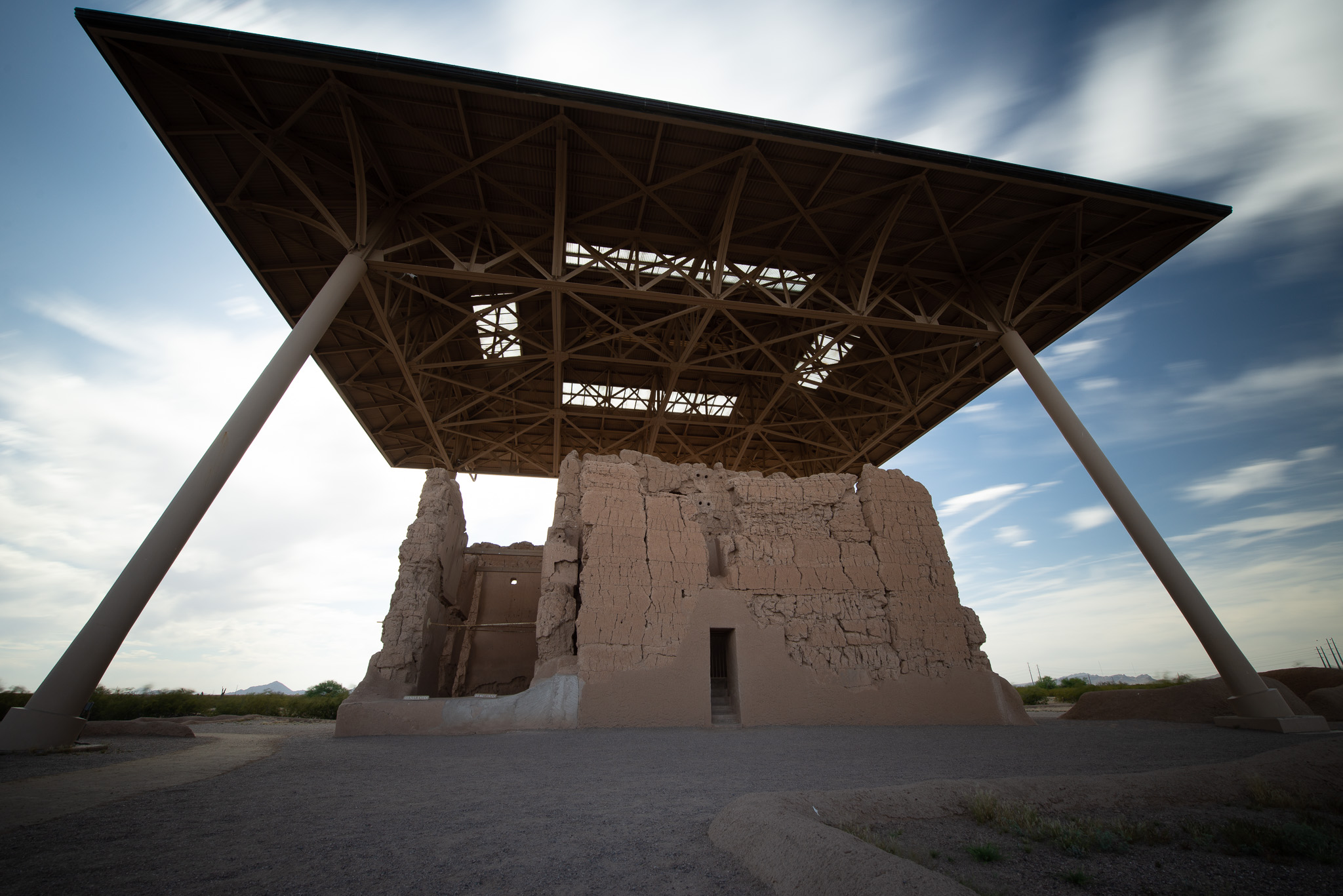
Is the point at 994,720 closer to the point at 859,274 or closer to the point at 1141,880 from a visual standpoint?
the point at 1141,880

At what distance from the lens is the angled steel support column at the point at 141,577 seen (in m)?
6.93

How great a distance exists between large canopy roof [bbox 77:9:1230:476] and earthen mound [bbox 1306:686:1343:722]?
9.43 meters

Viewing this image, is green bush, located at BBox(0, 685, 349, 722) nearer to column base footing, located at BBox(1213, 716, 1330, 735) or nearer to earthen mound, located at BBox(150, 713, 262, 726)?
earthen mound, located at BBox(150, 713, 262, 726)

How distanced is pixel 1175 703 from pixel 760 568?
28.4 ft

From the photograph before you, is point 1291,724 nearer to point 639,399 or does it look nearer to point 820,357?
point 820,357

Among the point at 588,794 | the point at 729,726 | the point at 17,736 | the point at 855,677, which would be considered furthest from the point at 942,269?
the point at 17,736

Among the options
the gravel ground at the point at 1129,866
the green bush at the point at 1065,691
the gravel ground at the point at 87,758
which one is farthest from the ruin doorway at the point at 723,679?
the green bush at the point at 1065,691

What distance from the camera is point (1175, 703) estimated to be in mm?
11453

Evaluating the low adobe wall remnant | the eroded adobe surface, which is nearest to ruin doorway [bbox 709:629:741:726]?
the low adobe wall remnant

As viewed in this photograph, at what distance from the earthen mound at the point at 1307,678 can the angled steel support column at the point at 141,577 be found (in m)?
20.4

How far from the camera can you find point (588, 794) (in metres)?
4.46

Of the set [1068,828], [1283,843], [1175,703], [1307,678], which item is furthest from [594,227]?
[1307,678]

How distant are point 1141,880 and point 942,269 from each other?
16.1 meters

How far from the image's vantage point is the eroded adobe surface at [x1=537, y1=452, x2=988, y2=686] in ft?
34.9
